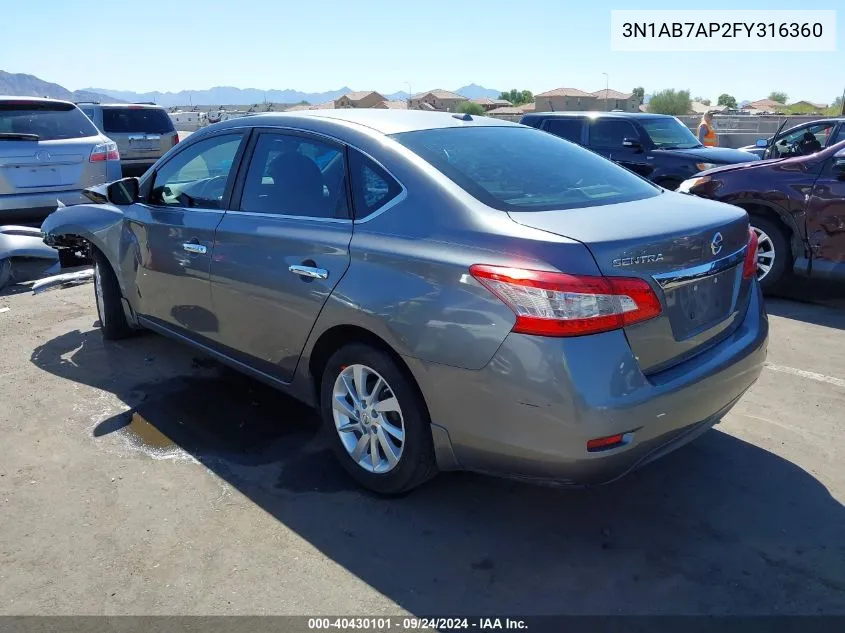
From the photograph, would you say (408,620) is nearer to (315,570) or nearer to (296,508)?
(315,570)

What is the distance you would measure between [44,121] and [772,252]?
329 inches

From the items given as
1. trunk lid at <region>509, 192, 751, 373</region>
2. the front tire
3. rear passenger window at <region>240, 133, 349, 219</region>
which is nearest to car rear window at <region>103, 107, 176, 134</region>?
rear passenger window at <region>240, 133, 349, 219</region>

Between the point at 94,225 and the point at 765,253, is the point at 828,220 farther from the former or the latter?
the point at 94,225

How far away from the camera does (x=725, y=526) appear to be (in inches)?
122

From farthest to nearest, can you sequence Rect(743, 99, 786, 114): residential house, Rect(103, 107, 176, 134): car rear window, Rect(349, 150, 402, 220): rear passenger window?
1. Rect(743, 99, 786, 114): residential house
2. Rect(103, 107, 176, 134): car rear window
3. Rect(349, 150, 402, 220): rear passenger window

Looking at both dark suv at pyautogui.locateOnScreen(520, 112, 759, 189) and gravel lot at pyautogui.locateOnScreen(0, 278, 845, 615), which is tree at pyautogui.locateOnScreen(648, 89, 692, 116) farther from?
gravel lot at pyautogui.locateOnScreen(0, 278, 845, 615)

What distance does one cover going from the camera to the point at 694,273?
2873 mm

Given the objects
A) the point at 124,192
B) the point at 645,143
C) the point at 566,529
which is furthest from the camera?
the point at 645,143

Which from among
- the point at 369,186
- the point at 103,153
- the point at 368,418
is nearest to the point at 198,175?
the point at 369,186

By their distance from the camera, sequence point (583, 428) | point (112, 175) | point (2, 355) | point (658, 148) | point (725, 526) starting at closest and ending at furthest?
point (583, 428) → point (725, 526) → point (2, 355) → point (112, 175) → point (658, 148)

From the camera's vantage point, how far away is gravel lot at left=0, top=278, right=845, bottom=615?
8.95 ft

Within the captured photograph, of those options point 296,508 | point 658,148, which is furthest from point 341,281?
point 658,148

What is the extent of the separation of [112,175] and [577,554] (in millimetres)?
7958

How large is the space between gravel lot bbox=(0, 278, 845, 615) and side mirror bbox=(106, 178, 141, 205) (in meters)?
1.31
